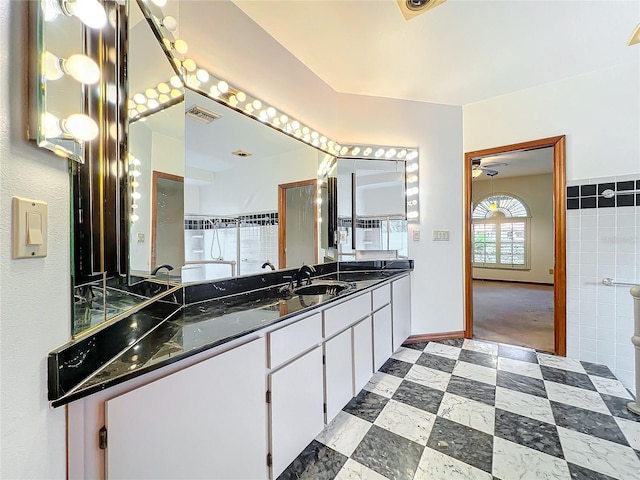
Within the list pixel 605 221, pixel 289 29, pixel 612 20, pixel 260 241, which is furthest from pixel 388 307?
pixel 612 20

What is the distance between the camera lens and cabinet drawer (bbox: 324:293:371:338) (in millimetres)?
1484

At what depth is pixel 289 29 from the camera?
6.11 feet

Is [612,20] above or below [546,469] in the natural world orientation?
above

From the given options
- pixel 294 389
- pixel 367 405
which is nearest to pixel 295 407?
pixel 294 389

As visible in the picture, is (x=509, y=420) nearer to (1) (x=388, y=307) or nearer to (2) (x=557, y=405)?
(2) (x=557, y=405)

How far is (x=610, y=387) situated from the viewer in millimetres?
1971

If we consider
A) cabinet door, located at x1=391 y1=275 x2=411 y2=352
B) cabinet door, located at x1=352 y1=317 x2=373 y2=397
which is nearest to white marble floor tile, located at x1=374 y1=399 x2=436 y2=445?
cabinet door, located at x1=352 y1=317 x2=373 y2=397

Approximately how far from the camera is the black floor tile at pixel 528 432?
1.44 metres

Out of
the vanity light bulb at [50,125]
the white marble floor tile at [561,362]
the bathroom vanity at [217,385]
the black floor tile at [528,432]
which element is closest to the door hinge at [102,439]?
the bathroom vanity at [217,385]

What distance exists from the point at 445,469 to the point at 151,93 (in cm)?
227

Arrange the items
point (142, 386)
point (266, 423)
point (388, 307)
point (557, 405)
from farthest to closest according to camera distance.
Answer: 1. point (388, 307)
2. point (557, 405)
3. point (266, 423)
4. point (142, 386)

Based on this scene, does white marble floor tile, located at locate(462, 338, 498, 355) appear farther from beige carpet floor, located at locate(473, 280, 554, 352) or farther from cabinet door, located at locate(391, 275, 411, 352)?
cabinet door, located at locate(391, 275, 411, 352)

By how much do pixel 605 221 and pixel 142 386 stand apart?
11.1ft

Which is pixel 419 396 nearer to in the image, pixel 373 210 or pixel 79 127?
pixel 373 210
